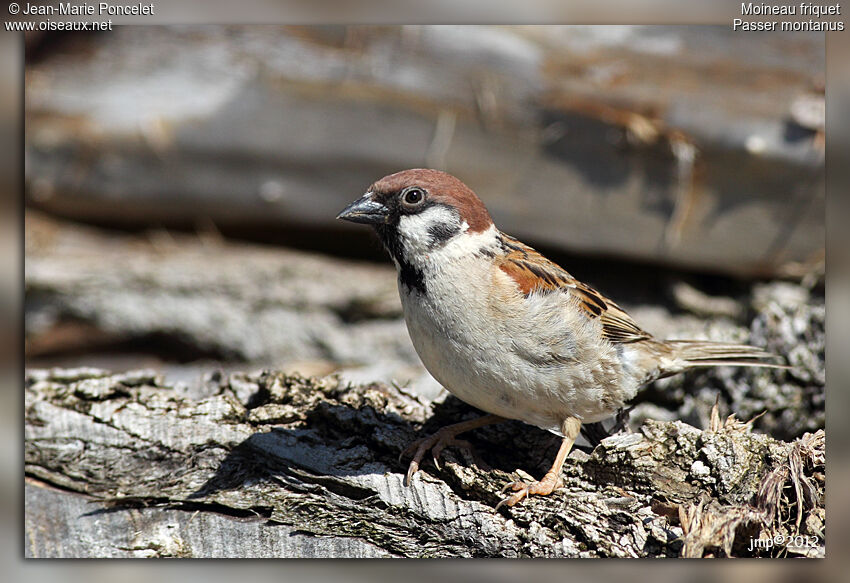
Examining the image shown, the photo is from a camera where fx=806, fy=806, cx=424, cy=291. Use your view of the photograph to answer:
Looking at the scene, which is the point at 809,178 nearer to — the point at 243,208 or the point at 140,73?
the point at 243,208

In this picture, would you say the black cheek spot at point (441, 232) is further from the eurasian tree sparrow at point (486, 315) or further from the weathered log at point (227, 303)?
the weathered log at point (227, 303)

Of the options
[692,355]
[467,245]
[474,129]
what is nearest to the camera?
[467,245]

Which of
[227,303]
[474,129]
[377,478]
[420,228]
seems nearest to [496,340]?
A: [420,228]

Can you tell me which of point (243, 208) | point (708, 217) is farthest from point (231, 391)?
point (708, 217)

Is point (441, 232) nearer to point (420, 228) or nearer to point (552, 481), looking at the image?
point (420, 228)

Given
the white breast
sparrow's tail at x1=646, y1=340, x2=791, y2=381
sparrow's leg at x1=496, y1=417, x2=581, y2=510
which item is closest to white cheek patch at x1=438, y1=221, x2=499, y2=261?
the white breast

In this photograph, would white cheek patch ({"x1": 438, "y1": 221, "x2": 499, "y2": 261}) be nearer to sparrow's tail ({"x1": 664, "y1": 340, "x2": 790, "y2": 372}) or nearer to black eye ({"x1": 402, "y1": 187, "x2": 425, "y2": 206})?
black eye ({"x1": 402, "y1": 187, "x2": 425, "y2": 206})

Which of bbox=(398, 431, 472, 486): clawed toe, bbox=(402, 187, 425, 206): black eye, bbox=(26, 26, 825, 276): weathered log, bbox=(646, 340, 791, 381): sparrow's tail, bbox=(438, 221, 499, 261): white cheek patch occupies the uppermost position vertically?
bbox=(26, 26, 825, 276): weathered log
